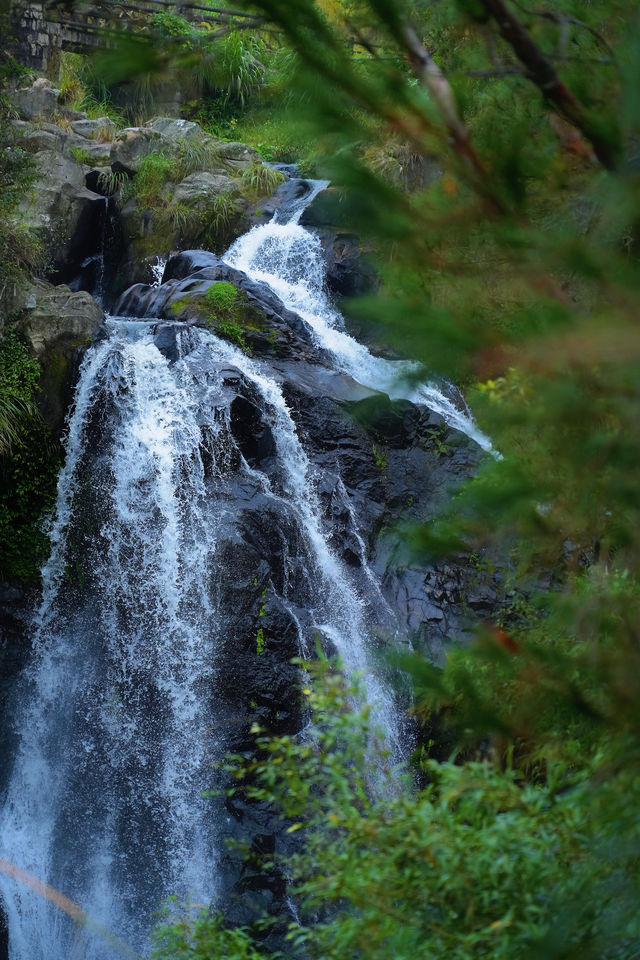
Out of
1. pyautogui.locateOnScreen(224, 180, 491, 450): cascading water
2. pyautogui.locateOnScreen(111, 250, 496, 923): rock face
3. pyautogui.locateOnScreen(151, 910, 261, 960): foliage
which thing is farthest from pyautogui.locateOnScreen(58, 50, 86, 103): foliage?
pyautogui.locateOnScreen(151, 910, 261, 960): foliage

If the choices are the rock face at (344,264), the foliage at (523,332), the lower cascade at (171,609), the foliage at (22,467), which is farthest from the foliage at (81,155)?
the foliage at (523,332)

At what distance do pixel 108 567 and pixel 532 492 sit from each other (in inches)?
269

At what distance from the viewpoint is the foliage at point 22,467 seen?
8.29 m

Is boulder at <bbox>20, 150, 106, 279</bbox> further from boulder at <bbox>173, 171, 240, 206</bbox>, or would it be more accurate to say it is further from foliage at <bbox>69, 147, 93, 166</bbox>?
boulder at <bbox>173, 171, 240, 206</bbox>

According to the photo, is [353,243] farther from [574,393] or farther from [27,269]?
[574,393]

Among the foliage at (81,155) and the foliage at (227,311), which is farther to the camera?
the foliage at (81,155)

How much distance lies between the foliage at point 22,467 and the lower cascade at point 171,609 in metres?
0.20

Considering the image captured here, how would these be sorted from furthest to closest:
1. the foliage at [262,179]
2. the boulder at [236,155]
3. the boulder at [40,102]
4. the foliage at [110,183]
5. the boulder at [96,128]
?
the boulder at [96,128], the boulder at [40,102], the boulder at [236,155], the foliage at [262,179], the foliage at [110,183]

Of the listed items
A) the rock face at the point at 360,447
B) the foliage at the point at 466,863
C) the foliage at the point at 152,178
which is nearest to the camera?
the foliage at the point at 466,863

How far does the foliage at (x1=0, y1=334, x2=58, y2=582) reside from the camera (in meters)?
8.29

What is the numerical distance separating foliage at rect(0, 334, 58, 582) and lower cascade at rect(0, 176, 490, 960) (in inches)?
7.9

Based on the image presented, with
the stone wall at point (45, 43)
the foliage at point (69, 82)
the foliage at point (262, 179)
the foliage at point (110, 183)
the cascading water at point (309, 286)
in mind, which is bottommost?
the cascading water at point (309, 286)

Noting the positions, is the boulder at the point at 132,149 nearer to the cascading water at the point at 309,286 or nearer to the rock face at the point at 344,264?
the cascading water at the point at 309,286

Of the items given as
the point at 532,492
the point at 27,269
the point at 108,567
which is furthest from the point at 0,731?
the point at 532,492
